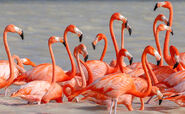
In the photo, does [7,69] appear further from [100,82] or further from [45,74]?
[100,82]

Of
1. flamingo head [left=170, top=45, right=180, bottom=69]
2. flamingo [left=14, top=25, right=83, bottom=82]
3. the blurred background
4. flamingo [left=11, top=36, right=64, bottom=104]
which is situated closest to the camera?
flamingo [left=11, top=36, right=64, bottom=104]

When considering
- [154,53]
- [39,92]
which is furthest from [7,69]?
[154,53]

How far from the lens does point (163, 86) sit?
5.74 metres

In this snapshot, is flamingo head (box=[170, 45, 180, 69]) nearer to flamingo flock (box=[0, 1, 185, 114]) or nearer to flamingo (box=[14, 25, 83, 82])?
flamingo flock (box=[0, 1, 185, 114])

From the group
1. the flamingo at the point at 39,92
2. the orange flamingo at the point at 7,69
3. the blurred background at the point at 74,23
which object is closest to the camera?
the flamingo at the point at 39,92

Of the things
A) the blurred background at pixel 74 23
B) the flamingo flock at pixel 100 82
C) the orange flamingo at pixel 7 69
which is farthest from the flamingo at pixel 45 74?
the blurred background at pixel 74 23

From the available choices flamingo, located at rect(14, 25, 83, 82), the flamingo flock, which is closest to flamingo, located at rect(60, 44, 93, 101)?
the flamingo flock

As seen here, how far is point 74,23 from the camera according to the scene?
14.9 metres

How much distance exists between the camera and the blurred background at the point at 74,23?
9.84m

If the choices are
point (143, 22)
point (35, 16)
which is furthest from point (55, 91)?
point (35, 16)

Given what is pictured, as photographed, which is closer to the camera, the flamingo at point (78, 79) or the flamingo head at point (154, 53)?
the flamingo head at point (154, 53)

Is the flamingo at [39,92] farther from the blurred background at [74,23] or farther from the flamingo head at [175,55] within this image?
the blurred background at [74,23]

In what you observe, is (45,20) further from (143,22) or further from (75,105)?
(75,105)

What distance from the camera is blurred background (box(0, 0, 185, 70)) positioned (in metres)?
9.84
